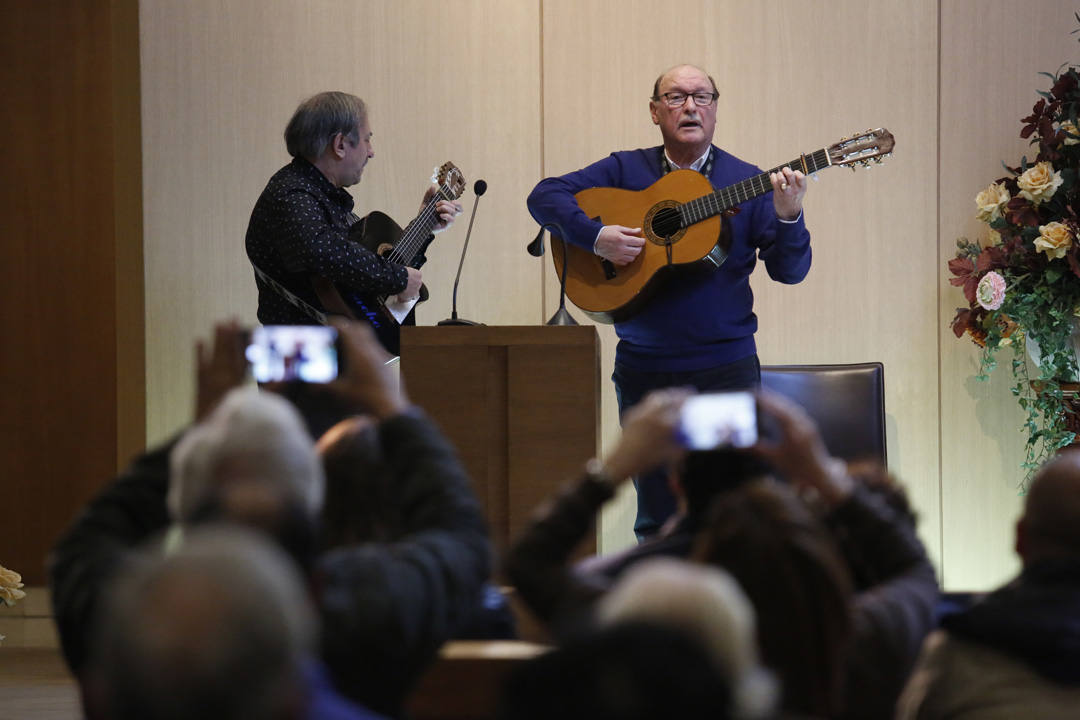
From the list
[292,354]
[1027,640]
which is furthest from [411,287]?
[1027,640]

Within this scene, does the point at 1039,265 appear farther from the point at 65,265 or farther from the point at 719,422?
the point at 65,265

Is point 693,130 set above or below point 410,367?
above

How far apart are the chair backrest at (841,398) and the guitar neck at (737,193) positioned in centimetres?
72

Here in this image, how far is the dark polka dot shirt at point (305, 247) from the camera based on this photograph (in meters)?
3.00

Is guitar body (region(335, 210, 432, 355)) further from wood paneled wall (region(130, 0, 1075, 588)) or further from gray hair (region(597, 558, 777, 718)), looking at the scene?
gray hair (region(597, 558, 777, 718))

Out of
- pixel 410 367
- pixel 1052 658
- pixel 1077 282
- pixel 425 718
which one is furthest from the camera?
pixel 1077 282

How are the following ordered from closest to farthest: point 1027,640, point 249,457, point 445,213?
point 249,457 → point 1027,640 → point 445,213

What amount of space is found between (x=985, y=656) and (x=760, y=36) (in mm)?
3270

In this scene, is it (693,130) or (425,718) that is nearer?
(425,718)

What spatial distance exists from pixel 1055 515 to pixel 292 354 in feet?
3.21

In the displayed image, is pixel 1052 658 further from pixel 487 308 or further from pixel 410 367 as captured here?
pixel 487 308

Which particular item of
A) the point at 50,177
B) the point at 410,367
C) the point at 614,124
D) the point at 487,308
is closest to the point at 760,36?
the point at 614,124

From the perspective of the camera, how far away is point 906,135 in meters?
4.21

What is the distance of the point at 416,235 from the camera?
3.34 meters
